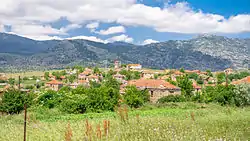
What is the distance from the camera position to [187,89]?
2045 inches

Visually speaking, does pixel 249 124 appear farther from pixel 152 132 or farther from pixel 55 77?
pixel 55 77

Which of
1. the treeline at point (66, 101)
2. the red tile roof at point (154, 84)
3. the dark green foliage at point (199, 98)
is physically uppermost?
the treeline at point (66, 101)

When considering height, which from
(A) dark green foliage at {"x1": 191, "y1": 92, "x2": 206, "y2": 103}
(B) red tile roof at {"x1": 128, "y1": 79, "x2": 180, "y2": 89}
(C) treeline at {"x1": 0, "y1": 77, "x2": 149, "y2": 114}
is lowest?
(A) dark green foliage at {"x1": 191, "y1": 92, "x2": 206, "y2": 103}

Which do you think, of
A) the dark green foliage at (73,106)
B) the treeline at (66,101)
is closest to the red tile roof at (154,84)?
the treeline at (66,101)

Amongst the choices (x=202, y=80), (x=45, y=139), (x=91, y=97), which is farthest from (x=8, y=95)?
(x=202, y=80)

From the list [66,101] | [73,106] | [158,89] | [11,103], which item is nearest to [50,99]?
[66,101]

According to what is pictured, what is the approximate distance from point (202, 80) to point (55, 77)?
6169cm

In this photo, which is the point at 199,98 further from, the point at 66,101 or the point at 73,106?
the point at 66,101

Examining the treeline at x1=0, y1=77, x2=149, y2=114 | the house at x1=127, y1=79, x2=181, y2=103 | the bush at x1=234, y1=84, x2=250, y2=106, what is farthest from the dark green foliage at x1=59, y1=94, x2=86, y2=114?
the house at x1=127, y1=79, x2=181, y2=103

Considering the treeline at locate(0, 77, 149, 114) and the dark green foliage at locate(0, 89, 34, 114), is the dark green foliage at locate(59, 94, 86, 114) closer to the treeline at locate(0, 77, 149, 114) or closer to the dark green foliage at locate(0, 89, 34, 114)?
the treeline at locate(0, 77, 149, 114)

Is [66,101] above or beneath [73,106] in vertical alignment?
above

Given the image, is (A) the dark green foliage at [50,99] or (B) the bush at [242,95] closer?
(B) the bush at [242,95]

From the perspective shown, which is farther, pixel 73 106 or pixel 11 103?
pixel 73 106

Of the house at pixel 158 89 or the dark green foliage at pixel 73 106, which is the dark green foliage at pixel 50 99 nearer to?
the dark green foliage at pixel 73 106
